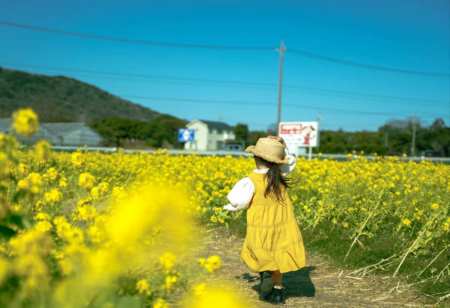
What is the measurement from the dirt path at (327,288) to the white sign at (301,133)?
10.9m

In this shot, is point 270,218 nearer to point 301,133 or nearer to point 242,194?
point 242,194

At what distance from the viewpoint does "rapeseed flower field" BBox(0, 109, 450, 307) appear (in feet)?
3.79

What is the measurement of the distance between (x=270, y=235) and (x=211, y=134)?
233ft

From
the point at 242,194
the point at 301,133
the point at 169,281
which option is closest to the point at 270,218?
the point at 242,194

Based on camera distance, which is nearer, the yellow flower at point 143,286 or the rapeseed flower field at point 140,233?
the rapeseed flower field at point 140,233

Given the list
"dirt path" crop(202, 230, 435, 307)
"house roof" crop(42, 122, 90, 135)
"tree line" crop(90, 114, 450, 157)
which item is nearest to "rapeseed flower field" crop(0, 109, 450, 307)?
"dirt path" crop(202, 230, 435, 307)

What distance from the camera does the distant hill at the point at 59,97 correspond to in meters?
80.4

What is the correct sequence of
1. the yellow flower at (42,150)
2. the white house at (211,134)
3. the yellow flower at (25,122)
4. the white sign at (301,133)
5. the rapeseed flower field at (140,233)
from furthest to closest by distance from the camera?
1. the white house at (211,134)
2. the white sign at (301,133)
3. the yellow flower at (42,150)
4. the yellow flower at (25,122)
5. the rapeseed flower field at (140,233)

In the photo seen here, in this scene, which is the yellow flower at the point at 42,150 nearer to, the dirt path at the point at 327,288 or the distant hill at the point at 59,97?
the dirt path at the point at 327,288

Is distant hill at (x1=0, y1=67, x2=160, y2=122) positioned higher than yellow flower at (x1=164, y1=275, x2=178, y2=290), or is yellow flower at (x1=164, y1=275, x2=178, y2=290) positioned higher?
distant hill at (x1=0, y1=67, x2=160, y2=122)

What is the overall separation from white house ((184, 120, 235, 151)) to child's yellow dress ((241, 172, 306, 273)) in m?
65.3

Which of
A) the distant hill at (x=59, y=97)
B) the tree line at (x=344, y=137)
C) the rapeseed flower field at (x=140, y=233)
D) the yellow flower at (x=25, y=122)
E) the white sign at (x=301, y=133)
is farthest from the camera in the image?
the distant hill at (x=59, y=97)

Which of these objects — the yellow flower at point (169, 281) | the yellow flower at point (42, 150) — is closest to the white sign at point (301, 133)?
the yellow flower at point (169, 281)

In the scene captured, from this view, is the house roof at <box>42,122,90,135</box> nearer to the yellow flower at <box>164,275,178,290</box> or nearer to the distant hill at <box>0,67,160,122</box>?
the distant hill at <box>0,67,160,122</box>
